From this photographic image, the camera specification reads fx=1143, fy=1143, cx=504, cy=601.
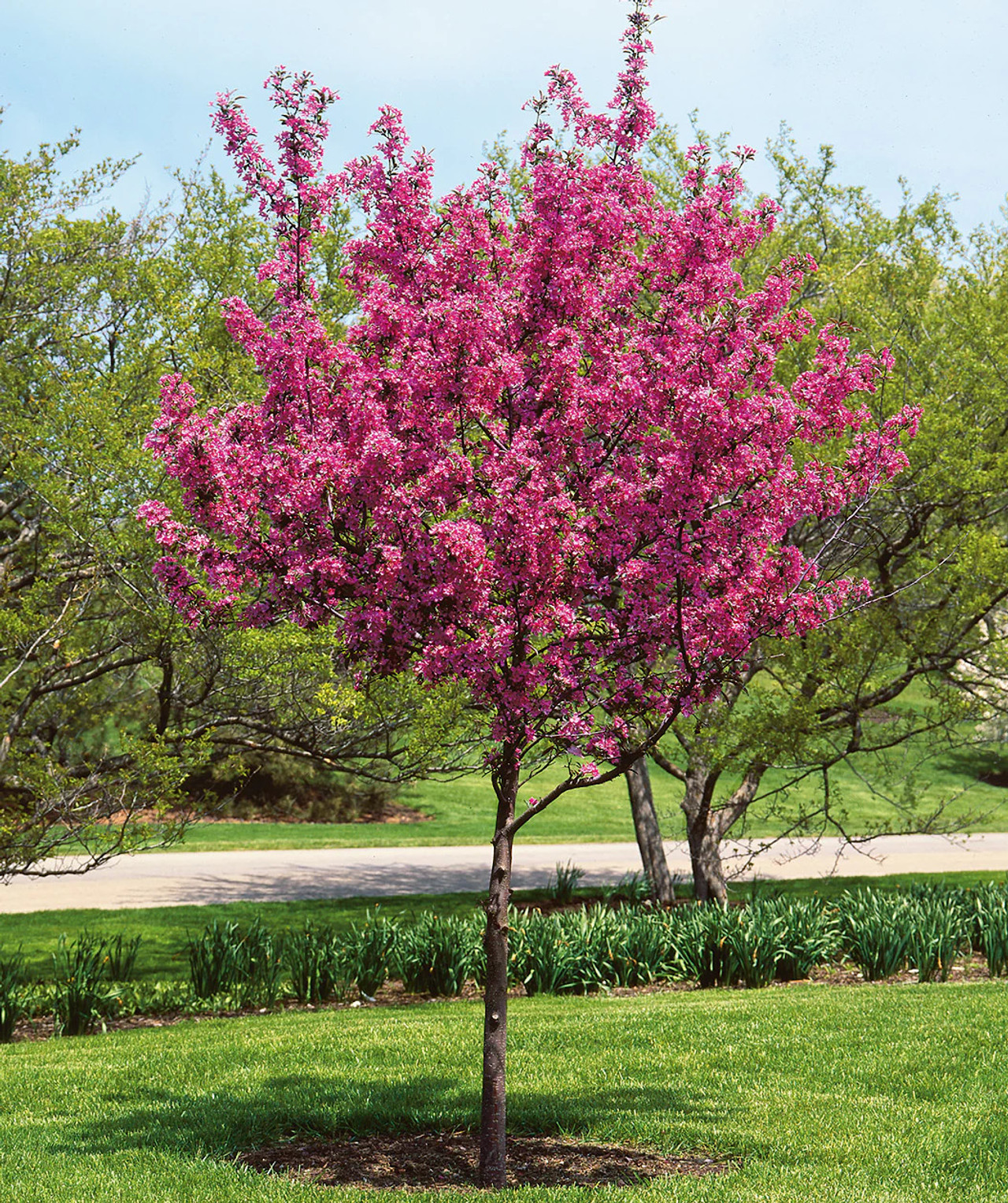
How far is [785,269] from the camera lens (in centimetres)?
551

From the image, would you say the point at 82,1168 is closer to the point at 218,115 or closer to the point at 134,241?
the point at 218,115

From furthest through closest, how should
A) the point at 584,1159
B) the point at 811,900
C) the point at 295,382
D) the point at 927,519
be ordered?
the point at 927,519 < the point at 811,900 < the point at 584,1159 < the point at 295,382

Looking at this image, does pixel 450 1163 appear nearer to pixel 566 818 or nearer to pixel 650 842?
pixel 650 842

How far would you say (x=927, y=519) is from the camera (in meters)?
13.1

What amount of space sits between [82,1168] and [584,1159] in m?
2.39

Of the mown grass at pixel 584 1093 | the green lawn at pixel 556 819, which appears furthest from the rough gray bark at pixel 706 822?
the green lawn at pixel 556 819

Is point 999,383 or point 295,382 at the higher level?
point 999,383

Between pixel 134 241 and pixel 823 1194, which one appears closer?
pixel 823 1194

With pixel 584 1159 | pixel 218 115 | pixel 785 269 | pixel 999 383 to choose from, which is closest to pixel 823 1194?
pixel 584 1159

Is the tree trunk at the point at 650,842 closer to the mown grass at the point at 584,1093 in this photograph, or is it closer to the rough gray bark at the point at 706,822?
the rough gray bark at the point at 706,822

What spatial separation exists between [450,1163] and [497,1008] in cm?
99

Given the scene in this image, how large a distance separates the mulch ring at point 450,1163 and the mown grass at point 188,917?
5453 millimetres

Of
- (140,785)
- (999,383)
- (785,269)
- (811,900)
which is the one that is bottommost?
(811,900)

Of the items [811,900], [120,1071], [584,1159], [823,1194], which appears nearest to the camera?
[823,1194]
